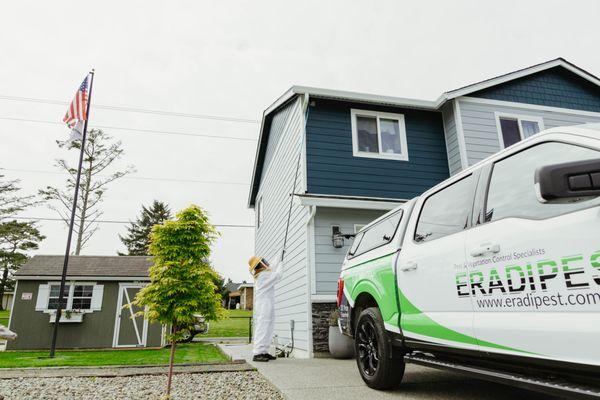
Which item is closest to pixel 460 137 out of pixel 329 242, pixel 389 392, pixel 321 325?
pixel 329 242

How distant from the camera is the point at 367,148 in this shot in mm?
9414

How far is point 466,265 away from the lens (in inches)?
107

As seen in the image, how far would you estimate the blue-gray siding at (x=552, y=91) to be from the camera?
10547 mm

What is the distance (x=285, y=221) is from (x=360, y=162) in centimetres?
298

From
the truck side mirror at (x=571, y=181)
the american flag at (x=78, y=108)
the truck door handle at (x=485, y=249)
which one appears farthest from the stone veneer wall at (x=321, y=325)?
the american flag at (x=78, y=108)

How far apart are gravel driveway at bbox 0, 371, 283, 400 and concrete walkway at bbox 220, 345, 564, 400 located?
0.30 metres

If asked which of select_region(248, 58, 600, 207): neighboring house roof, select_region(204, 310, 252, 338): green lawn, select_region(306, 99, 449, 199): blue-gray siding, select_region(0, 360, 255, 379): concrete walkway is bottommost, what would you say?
select_region(204, 310, 252, 338): green lawn

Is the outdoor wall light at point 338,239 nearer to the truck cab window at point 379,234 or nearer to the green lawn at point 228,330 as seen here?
Result: the truck cab window at point 379,234

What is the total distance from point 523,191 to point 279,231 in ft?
30.8

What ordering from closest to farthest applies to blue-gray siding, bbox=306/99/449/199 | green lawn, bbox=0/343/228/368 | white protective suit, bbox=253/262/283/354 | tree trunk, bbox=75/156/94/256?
white protective suit, bbox=253/262/283/354
blue-gray siding, bbox=306/99/449/199
green lawn, bbox=0/343/228/368
tree trunk, bbox=75/156/94/256

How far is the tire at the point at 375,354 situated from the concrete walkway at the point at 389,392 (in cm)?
12

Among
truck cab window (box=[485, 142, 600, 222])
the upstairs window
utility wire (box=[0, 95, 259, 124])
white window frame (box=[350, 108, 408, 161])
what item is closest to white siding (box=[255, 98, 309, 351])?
white window frame (box=[350, 108, 408, 161])

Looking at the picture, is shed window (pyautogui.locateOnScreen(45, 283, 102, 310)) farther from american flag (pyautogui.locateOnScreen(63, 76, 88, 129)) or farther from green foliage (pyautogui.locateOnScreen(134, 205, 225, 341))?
green foliage (pyautogui.locateOnScreen(134, 205, 225, 341))

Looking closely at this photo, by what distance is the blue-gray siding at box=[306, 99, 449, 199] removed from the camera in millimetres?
8758
